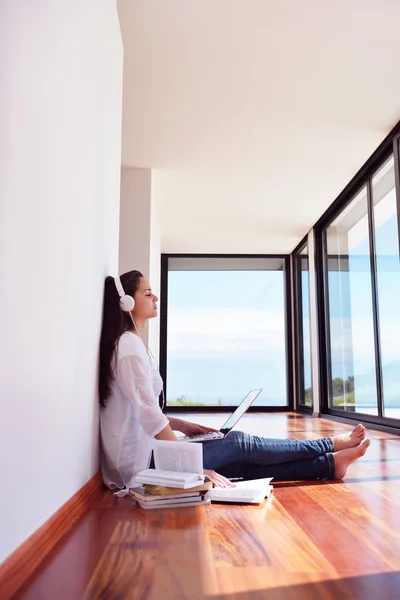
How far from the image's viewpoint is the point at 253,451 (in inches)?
89.0

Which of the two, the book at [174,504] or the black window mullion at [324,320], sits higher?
the black window mullion at [324,320]

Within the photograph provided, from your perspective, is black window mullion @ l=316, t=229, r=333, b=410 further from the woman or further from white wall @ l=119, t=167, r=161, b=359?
the woman

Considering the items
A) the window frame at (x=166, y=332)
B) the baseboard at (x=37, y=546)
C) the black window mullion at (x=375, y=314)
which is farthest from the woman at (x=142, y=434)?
the window frame at (x=166, y=332)

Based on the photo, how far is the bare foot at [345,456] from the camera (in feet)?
7.77

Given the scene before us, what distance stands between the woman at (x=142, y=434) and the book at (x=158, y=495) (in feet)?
→ 0.41

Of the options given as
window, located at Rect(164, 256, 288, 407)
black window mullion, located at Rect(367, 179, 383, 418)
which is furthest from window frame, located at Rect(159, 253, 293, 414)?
black window mullion, located at Rect(367, 179, 383, 418)

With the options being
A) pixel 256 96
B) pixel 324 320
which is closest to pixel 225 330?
pixel 324 320

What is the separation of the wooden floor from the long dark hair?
0.42 meters

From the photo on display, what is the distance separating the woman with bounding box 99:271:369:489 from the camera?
2129mm

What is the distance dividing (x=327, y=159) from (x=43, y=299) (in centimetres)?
429

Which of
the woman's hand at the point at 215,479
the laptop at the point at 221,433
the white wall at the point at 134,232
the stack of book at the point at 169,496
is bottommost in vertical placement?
the stack of book at the point at 169,496

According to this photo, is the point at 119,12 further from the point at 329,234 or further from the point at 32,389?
the point at 329,234

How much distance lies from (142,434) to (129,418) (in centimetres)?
8

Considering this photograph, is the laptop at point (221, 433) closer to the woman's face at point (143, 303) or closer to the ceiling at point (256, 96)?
the woman's face at point (143, 303)
